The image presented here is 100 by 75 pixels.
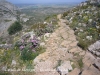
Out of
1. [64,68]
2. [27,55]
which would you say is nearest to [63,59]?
[64,68]

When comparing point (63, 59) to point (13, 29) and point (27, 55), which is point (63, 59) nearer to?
point (27, 55)

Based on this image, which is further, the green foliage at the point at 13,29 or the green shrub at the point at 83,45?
the green foliage at the point at 13,29

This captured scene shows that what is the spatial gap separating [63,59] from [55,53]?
99 cm

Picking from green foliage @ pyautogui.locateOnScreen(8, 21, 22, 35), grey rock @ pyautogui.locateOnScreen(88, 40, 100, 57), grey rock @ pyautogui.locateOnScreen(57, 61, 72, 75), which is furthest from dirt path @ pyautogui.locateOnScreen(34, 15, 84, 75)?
green foliage @ pyautogui.locateOnScreen(8, 21, 22, 35)

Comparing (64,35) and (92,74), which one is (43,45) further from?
(92,74)

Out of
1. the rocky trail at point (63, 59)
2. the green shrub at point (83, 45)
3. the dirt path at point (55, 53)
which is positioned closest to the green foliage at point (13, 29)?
the dirt path at point (55, 53)

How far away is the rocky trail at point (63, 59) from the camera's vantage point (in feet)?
24.7

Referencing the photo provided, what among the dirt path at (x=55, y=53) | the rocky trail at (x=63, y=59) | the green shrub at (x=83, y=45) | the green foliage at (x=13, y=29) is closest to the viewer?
the rocky trail at (x=63, y=59)

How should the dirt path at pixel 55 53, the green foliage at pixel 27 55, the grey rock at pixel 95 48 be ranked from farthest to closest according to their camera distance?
the green foliage at pixel 27 55 → the grey rock at pixel 95 48 → the dirt path at pixel 55 53

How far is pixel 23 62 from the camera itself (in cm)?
895

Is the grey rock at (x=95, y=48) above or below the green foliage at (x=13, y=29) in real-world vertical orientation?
above

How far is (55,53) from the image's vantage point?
9.43 m

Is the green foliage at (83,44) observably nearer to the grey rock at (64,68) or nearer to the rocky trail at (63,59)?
the rocky trail at (63,59)

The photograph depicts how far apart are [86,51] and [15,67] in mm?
4659
